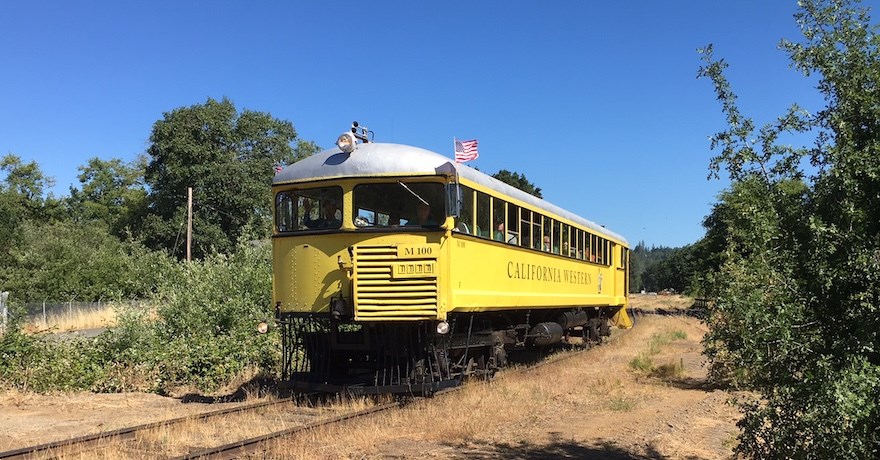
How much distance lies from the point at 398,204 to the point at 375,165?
640 mm

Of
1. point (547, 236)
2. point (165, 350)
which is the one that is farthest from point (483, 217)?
point (165, 350)

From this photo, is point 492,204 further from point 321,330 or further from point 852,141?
point 852,141

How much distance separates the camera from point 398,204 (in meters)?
9.73

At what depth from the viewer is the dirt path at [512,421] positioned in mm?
6844

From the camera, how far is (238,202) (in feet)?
137

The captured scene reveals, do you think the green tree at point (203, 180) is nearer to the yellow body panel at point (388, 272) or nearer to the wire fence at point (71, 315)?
the wire fence at point (71, 315)

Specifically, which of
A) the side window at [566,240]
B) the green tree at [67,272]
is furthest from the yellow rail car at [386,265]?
the green tree at [67,272]

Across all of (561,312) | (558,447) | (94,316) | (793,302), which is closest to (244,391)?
(558,447)

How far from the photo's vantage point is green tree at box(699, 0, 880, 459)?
398cm

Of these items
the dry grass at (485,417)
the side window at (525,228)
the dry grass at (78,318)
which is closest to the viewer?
the dry grass at (485,417)

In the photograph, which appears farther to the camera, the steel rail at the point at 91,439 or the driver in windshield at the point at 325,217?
→ the driver in windshield at the point at 325,217

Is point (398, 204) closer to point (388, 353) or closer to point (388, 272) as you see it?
point (388, 272)

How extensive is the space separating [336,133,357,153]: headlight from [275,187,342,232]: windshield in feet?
1.95

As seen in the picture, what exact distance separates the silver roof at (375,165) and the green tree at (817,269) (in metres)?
5.30
